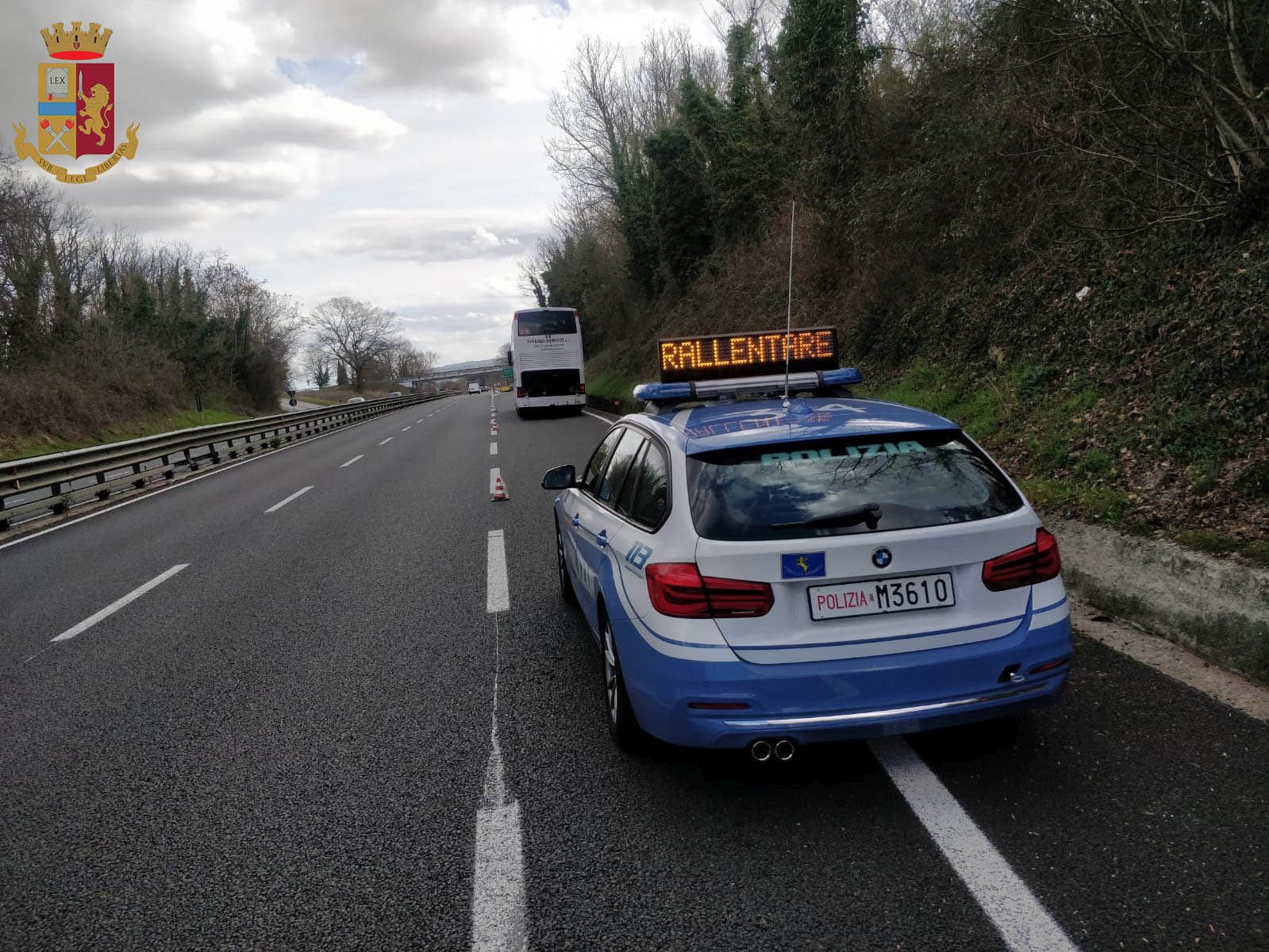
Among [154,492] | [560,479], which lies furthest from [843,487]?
[154,492]

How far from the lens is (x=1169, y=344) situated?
8.29 metres

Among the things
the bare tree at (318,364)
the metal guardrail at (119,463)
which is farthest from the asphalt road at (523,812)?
the bare tree at (318,364)

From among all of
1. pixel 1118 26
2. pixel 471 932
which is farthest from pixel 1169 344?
pixel 471 932

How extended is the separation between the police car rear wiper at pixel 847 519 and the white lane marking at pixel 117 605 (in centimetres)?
574

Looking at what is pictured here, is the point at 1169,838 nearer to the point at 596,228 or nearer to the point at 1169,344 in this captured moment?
the point at 1169,344

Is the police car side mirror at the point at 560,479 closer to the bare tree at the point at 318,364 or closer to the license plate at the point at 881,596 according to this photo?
the license plate at the point at 881,596

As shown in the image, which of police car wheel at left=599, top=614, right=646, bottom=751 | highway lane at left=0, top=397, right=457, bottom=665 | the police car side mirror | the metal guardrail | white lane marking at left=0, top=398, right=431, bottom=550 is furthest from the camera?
the metal guardrail

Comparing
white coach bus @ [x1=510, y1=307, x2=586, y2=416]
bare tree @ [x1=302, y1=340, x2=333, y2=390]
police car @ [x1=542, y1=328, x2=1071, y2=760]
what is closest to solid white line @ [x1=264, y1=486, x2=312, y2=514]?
police car @ [x1=542, y1=328, x2=1071, y2=760]

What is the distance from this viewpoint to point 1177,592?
4723 mm

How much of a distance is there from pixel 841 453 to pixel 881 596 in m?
0.63

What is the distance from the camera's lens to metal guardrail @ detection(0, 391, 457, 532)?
13008 millimetres

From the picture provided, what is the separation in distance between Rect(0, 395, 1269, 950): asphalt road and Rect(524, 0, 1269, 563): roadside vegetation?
2.11 meters

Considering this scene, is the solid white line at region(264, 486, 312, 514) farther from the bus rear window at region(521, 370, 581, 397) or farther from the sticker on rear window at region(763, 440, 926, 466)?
the bus rear window at region(521, 370, 581, 397)

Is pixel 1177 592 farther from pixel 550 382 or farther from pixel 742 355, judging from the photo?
pixel 550 382
